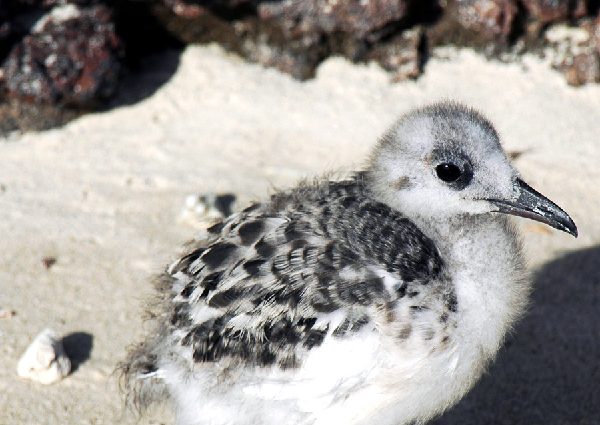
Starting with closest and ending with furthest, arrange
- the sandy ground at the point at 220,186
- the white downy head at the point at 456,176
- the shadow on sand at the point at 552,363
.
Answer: the white downy head at the point at 456,176 < the shadow on sand at the point at 552,363 < the sandy ground at the point at 220,186

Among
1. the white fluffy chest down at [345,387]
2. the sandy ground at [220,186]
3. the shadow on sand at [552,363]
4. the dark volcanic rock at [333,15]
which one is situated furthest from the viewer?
the dark volcanic rock at [333,15]

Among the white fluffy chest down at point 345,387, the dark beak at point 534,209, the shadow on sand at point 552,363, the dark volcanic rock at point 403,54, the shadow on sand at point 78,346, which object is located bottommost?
the shadow on sand at point 78,346

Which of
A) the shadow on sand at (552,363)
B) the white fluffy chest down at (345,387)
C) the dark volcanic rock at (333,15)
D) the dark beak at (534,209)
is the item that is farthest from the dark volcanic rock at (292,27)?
the white fluffy chest down at (345,387)

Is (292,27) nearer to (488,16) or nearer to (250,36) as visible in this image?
(250,36)

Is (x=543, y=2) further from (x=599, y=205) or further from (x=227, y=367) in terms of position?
Result: (x=227, y=367)

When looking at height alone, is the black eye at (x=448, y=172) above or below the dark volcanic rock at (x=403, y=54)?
above

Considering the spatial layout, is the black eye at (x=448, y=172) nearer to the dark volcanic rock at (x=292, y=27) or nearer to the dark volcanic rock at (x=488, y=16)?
the dark volcanic rock at (x=292, y=27)

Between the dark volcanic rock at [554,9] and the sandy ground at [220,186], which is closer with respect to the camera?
Answer: the sandy ground at [220,186]

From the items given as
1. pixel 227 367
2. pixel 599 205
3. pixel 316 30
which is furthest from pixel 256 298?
pixel 316 30
